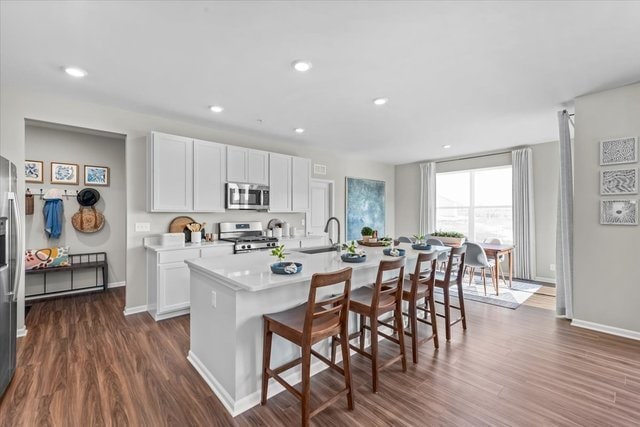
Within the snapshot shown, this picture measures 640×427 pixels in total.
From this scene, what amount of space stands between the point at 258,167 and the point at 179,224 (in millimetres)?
1490

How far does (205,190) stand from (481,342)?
153 inches

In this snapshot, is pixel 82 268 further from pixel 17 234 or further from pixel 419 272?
pixel 419 272

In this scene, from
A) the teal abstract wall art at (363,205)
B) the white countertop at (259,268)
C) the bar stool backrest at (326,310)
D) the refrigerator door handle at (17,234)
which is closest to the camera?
the bar stool backrest at (326,310)

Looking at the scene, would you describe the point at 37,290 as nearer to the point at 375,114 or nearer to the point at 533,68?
the point at 375,114

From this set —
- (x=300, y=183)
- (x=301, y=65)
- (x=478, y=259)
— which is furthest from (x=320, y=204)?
(x=301, y=65)

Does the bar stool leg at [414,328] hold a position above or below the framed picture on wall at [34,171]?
below

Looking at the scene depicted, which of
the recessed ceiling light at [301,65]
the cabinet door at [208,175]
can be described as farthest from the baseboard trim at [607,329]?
the cabinet door at [208,175]

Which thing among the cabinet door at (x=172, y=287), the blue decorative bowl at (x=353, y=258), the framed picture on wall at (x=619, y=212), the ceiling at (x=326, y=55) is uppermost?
the ceiling at (x=326, y=55)

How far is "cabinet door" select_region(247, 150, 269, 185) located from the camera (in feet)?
15.5

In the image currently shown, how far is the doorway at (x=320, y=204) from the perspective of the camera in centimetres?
623

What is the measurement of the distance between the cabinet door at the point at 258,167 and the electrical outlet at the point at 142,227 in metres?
1.56

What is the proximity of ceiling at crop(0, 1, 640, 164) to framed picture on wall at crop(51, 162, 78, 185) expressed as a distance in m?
1.76

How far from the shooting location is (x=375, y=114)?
155 inches

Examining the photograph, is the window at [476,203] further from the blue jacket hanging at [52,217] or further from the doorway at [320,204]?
the blue jacket hanging at [52,217]
